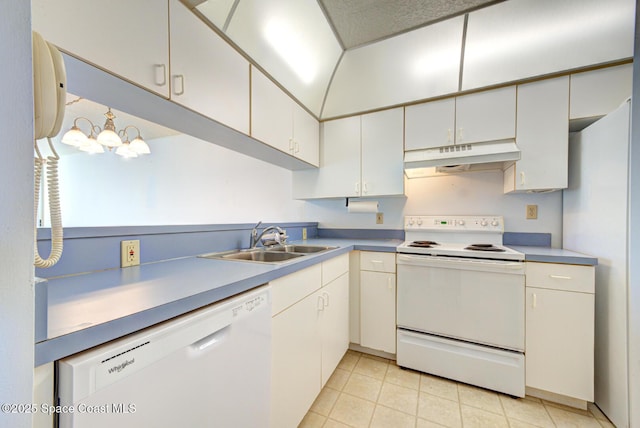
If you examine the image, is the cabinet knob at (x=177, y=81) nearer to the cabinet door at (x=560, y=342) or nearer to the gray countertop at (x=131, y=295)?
the gray countertop at (x=131, y=295)

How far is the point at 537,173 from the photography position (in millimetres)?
1690

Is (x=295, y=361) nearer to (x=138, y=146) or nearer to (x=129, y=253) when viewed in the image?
(x=129, y=253)

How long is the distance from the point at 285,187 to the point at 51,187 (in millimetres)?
1987

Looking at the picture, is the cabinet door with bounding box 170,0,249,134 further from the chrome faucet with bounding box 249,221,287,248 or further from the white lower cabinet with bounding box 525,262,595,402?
the white lower cabinet with bounding box 525,262,595,402

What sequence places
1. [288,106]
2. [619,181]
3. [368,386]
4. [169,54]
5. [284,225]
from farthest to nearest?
[284,225] < [288,106] < [368,386] < [619,181] < [169,54]

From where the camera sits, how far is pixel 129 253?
110 centimetres

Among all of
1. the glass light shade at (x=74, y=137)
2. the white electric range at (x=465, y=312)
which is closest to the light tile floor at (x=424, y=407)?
the white electric range at (x=465, y=312)

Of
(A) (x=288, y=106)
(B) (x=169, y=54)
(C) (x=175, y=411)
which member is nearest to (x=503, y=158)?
(A) (x=288, y=106)

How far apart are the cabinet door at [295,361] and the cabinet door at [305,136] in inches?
46.7

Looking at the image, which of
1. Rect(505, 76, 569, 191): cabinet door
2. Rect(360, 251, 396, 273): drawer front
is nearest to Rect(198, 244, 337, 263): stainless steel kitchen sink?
Rect(360, 251, 396, 273): drawer front

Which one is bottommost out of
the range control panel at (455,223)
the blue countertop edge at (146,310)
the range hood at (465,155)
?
the blue countertop edge at (146,310)

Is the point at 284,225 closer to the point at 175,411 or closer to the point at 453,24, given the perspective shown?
the point at 175,411

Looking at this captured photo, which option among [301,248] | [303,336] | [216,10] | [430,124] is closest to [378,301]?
[301,248]

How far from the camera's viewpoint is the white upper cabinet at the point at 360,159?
2.09 metres
